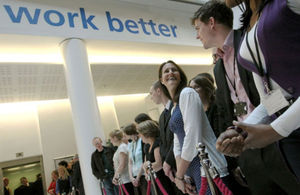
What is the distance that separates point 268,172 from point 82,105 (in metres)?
4.55

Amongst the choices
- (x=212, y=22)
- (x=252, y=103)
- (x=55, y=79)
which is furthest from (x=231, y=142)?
(x=55, y=79)

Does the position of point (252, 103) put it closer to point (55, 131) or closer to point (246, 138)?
point (246, 138)

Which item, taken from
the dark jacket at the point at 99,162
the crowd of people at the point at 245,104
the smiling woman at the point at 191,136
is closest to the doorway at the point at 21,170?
the dark jacket at the point at 99,162

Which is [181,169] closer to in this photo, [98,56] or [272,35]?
[272,35]

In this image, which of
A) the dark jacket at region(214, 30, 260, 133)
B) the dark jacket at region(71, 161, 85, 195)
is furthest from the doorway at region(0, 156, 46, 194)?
the dark jacket at region(214, 30, 260, 133)

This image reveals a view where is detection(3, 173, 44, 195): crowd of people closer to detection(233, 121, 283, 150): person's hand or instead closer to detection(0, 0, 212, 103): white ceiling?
detection(0, 0, 212, 103): white ceiling

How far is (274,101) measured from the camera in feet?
3.23

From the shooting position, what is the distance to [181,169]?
195 cm

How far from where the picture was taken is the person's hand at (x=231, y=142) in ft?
3.08

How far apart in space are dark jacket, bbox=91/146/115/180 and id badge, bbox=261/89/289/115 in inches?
162

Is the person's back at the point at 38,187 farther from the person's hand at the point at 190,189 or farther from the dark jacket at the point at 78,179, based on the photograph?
the person's hand at the point at 190,189

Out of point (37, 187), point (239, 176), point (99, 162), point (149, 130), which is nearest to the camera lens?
point (239, 176)

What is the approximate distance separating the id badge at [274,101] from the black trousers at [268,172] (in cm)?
14

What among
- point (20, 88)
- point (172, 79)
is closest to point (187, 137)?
point (172, 79)
